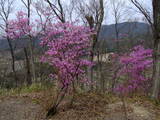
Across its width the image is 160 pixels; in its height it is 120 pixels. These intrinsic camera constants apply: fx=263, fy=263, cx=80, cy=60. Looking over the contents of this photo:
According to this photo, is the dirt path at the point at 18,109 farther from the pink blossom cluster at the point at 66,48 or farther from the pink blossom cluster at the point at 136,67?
the pink blossom cluster at the point at 136,67

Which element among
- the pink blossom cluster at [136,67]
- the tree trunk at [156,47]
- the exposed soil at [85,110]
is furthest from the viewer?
the pink blossom cluster at [136,67]

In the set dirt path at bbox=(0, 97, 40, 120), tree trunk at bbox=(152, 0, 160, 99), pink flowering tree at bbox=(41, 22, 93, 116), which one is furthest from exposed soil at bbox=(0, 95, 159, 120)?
tree trunk at bbox=(152, 0, 160, 99)

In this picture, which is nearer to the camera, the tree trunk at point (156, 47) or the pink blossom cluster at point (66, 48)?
the pink blossom cluster at point (66, 48)

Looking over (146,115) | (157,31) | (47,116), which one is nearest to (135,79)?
(157,31)

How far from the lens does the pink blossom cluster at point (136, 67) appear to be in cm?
1136

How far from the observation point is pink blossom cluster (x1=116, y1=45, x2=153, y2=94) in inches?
447

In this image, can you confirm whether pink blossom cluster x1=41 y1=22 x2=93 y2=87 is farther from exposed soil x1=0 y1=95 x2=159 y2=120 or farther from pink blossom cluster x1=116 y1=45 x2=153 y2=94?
pink blossom cluster x1=116 y1=45 x2=153 y2=94

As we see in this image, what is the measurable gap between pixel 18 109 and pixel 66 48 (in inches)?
86.5

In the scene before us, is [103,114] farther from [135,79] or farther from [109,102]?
[135,79]

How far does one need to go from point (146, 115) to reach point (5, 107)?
3657mm

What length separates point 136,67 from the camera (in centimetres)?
1161

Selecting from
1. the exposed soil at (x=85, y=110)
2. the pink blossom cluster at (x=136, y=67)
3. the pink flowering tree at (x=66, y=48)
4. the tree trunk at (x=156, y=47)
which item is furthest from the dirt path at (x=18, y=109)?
the pink blossom cluster at (x=136, y=67)

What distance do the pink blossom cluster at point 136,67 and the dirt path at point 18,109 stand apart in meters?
5.14

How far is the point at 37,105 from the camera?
23.5 feet
